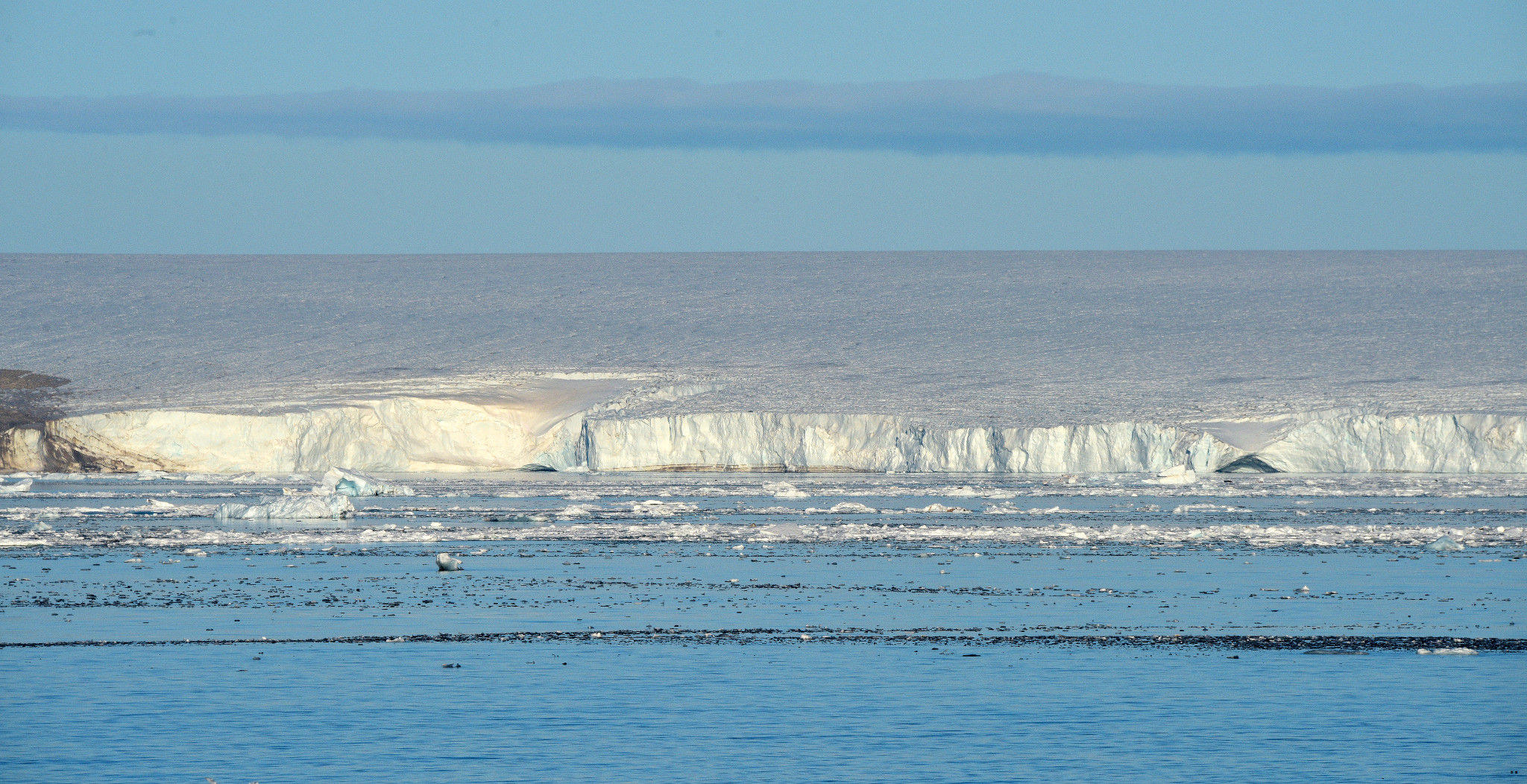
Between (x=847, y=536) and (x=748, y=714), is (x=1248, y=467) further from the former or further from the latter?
(x=748, y=714)

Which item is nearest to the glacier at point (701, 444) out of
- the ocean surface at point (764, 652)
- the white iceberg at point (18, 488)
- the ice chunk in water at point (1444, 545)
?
the white iceberg at point (18, 488)

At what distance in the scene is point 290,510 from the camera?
27.2 meters

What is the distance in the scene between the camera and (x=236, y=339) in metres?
67.4

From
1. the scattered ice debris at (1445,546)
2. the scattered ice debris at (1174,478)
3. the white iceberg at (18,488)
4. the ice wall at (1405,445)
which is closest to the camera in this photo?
the scattered ice debris at (1445,546)

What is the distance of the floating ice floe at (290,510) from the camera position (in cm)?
2692

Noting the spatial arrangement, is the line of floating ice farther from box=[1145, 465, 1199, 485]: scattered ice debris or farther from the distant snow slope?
the distant snow slope

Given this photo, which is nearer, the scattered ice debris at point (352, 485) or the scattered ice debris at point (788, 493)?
the scattered ice debris at point (788, 493)

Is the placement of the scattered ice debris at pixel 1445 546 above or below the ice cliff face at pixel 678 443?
below

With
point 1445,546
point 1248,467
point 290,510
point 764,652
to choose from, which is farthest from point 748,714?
point 1248,467

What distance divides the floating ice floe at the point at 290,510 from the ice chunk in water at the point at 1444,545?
16387 mm

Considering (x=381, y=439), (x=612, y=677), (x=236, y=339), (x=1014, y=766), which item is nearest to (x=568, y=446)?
(x=381, y=439)

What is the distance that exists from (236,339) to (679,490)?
36.1m

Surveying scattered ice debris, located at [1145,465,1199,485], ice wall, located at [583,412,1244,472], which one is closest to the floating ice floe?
scattered ice debris, located at [1145,465,1199,485]

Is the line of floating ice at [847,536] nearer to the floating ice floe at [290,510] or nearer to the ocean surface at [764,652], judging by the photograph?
the ocean surface at [764,652]
